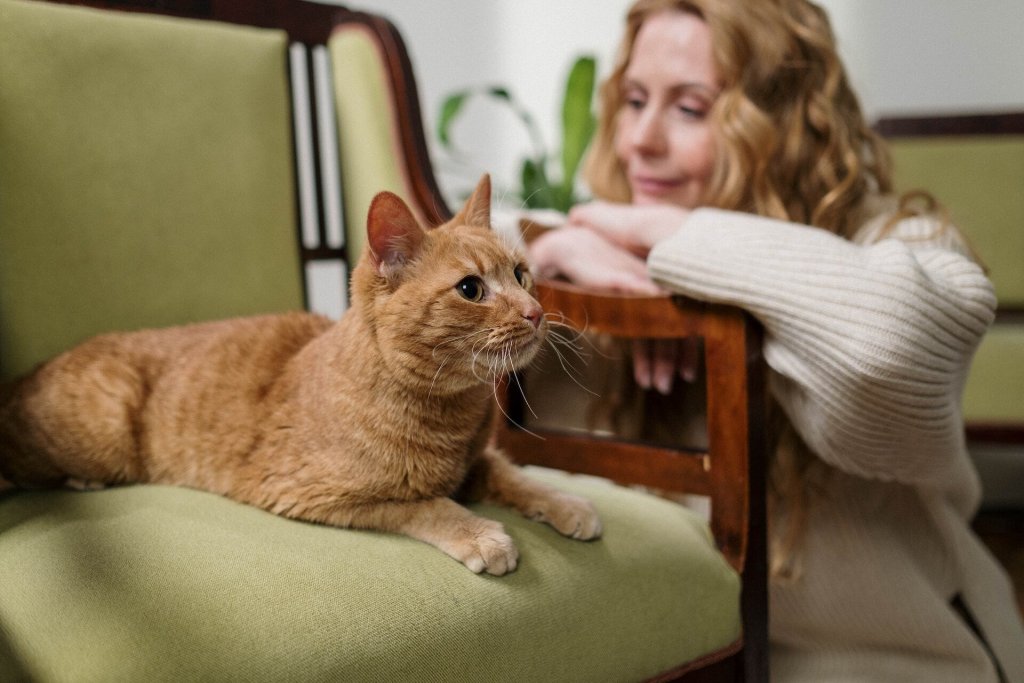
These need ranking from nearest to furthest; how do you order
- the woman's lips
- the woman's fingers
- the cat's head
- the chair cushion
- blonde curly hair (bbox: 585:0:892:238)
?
the chair cushion → the cat's head → the woman's fingers → blonde curly hair (bbox: 585:0:892:238) → the woman's lips

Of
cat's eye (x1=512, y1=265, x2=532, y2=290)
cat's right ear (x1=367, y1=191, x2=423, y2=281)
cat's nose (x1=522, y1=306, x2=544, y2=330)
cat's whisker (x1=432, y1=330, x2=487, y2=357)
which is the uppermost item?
cat's right ear (x1=367, y1=191, x2=423, y2=281)

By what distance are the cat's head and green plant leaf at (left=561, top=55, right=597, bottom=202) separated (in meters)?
1.55

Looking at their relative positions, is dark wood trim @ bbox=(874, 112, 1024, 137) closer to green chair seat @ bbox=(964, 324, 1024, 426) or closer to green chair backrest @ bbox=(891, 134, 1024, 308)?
green chair backrest @ bbox=(891, 134, 1024, 308)

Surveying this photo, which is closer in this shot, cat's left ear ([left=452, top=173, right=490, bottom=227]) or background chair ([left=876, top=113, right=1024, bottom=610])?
cat's left ear ([left=452, top=173, right=490, bottom=227])

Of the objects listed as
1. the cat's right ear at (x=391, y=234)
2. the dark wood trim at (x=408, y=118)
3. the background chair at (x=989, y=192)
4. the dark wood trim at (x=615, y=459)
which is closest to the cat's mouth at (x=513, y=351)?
the cat's right ear at (x=391, y=234)

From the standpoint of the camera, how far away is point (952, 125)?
2811 millimetres

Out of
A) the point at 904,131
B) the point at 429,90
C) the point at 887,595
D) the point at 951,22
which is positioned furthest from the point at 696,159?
the point at 951,22

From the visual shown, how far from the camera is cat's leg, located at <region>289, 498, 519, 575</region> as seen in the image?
34.4 inches

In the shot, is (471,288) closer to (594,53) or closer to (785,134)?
(785,134)

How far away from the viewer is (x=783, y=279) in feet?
3.35

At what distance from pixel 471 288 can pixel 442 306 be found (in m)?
0.04

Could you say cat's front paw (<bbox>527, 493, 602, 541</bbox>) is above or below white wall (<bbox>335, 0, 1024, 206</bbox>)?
below

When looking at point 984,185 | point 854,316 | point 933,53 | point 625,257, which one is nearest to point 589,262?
point 625,257

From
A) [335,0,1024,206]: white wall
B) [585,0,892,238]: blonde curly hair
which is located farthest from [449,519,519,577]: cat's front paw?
[335,0,1024,206]: white wall
